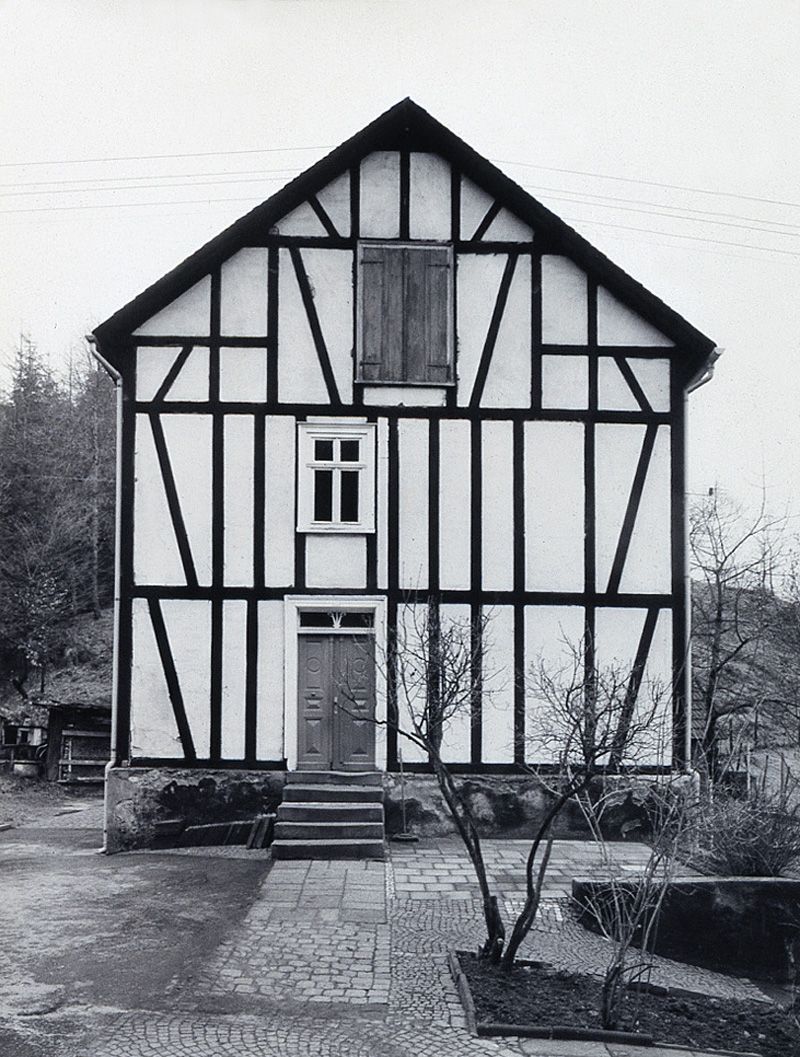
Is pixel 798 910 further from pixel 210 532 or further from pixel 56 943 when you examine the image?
pixel 210 532

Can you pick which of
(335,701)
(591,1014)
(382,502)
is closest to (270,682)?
(335,701)

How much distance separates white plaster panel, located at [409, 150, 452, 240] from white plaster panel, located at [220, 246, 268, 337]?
6.97 ft

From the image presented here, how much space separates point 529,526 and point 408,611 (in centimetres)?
195

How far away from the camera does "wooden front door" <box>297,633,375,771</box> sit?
13.8 m

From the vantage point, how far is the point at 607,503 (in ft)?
45.6

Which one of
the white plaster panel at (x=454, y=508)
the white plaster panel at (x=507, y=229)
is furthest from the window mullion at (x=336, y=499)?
the white plaster panel at (x=507, y=229)

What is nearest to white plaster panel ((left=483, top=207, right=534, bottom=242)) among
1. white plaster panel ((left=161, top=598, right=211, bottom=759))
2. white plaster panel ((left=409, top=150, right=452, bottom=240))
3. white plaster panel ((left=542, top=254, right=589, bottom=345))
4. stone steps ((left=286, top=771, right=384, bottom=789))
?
white plaster panel ((left=542, top=254, right=589, bottom=345))

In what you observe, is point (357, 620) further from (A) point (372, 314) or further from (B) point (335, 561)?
(A) point (372, 314)

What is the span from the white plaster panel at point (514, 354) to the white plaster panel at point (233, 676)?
14.0 ft

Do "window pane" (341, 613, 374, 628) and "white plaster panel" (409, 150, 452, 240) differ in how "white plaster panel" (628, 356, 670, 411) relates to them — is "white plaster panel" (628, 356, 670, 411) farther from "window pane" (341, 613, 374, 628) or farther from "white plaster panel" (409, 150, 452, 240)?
"window pane" (341, 613, 374, 628)

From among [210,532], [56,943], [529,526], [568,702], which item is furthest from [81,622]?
[568,702]

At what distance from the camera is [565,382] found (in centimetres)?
1396

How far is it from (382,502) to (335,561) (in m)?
0.99

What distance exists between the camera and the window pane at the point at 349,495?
13.9 metres
